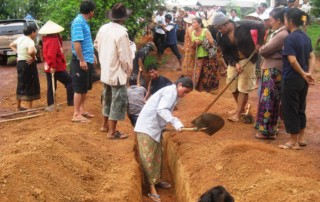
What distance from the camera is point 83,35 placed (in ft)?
21.8

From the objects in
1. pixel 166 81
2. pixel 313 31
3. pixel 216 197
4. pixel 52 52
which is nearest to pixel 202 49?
pixel 166 81

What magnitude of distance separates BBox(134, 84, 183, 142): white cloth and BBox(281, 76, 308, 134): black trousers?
1502mm

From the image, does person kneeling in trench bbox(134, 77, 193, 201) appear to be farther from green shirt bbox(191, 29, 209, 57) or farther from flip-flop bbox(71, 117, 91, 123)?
green shirt bbox(191, 29, 209, 57)

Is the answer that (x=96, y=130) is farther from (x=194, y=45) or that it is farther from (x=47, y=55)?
Result: (x=194, y=45)

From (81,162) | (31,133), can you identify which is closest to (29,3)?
(31,133)

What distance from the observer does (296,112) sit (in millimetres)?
5598

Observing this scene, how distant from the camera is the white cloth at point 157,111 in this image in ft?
17.1

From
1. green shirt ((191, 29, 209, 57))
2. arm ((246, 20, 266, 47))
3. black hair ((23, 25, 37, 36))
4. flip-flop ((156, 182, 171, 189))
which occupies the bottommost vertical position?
flip-flop ((156, 182, 171, 189))

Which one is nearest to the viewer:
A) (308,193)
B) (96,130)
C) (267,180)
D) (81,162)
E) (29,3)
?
(308,193)

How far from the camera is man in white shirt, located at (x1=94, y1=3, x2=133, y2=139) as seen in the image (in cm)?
592

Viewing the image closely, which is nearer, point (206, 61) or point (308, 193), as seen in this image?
point (308, 193)

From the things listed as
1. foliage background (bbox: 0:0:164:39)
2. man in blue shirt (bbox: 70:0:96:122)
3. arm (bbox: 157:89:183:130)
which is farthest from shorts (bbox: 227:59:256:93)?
foliage background (bbox: 0:0:164:39)

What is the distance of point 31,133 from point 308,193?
450cm

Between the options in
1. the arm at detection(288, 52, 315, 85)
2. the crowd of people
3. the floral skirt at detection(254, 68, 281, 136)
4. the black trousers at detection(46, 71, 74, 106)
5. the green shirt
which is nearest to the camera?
the arm at detection(288, 52, 315, 85)
